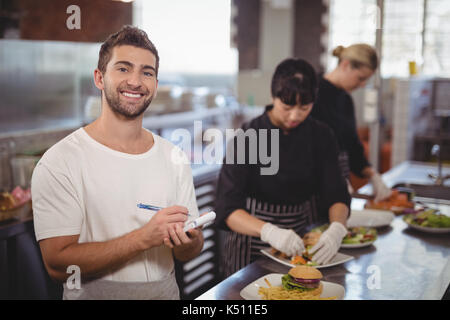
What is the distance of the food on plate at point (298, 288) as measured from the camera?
56.4 inches

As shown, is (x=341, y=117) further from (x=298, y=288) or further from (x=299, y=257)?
(x=298, y=288)

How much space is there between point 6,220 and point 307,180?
1226mm

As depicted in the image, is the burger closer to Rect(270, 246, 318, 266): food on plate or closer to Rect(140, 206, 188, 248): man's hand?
Rect(270, 246, 318, 266): food on plate

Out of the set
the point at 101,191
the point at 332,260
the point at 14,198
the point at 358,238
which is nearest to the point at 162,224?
the point at 101,191

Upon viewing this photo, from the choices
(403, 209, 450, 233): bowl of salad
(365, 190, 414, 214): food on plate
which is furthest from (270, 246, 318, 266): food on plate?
(365, 190, 414, 214): food on plate

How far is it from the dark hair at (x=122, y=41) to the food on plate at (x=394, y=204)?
1710mm

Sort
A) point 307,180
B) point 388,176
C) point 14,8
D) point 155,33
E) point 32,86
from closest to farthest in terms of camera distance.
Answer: point 155,33
point 307,180
point 14,8
point 388,176
point 32,86

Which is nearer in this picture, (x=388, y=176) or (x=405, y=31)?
(x=388, y=176)

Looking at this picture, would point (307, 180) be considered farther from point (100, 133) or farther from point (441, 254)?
point (100, 133)

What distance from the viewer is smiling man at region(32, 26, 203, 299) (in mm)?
1193

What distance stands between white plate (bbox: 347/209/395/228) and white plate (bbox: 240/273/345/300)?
0.74 meters

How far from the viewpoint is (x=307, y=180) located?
6.91 ft

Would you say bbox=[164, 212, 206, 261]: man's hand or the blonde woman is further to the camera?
the blonde woman

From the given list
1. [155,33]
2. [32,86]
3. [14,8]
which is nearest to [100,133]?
[155,33]
